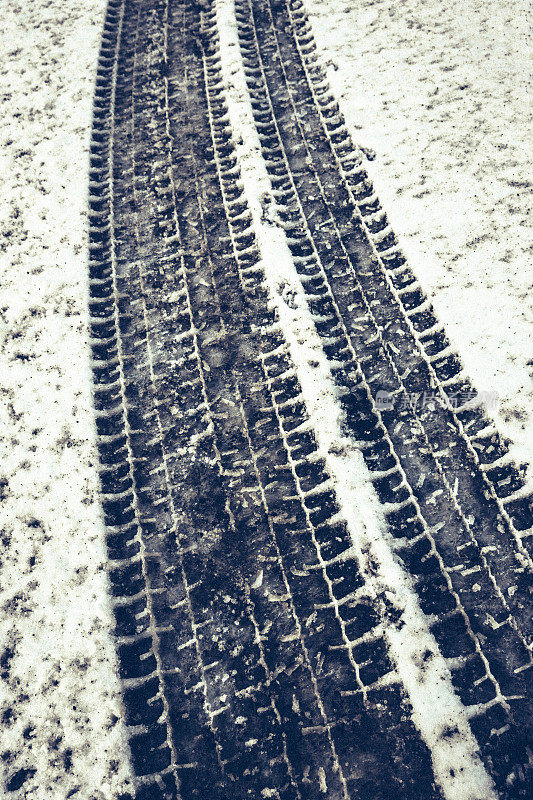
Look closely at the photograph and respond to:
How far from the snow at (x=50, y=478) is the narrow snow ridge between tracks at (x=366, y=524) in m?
1.01

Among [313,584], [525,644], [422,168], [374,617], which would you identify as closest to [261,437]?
[313,584]

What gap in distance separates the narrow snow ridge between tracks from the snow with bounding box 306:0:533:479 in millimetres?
638

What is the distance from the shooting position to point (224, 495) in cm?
201

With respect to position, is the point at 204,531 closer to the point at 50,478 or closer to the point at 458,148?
the point at 50,478

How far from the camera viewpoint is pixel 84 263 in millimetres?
2602

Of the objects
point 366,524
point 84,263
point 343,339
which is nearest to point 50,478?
point 84,263

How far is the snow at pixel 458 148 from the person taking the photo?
2141 millimetres

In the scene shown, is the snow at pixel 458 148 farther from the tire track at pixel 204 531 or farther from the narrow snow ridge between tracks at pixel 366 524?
the tire track at pixel 204 531

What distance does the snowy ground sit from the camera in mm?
1674

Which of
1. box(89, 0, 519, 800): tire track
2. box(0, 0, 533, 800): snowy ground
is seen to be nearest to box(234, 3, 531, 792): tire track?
box(89, 0, 519, 800): tire track

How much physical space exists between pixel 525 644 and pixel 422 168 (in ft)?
7.89

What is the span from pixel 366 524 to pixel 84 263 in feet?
6.74

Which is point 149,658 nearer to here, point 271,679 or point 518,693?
point 271,679

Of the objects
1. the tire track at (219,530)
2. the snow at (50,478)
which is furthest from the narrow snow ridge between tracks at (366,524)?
the snow at (50,478)
